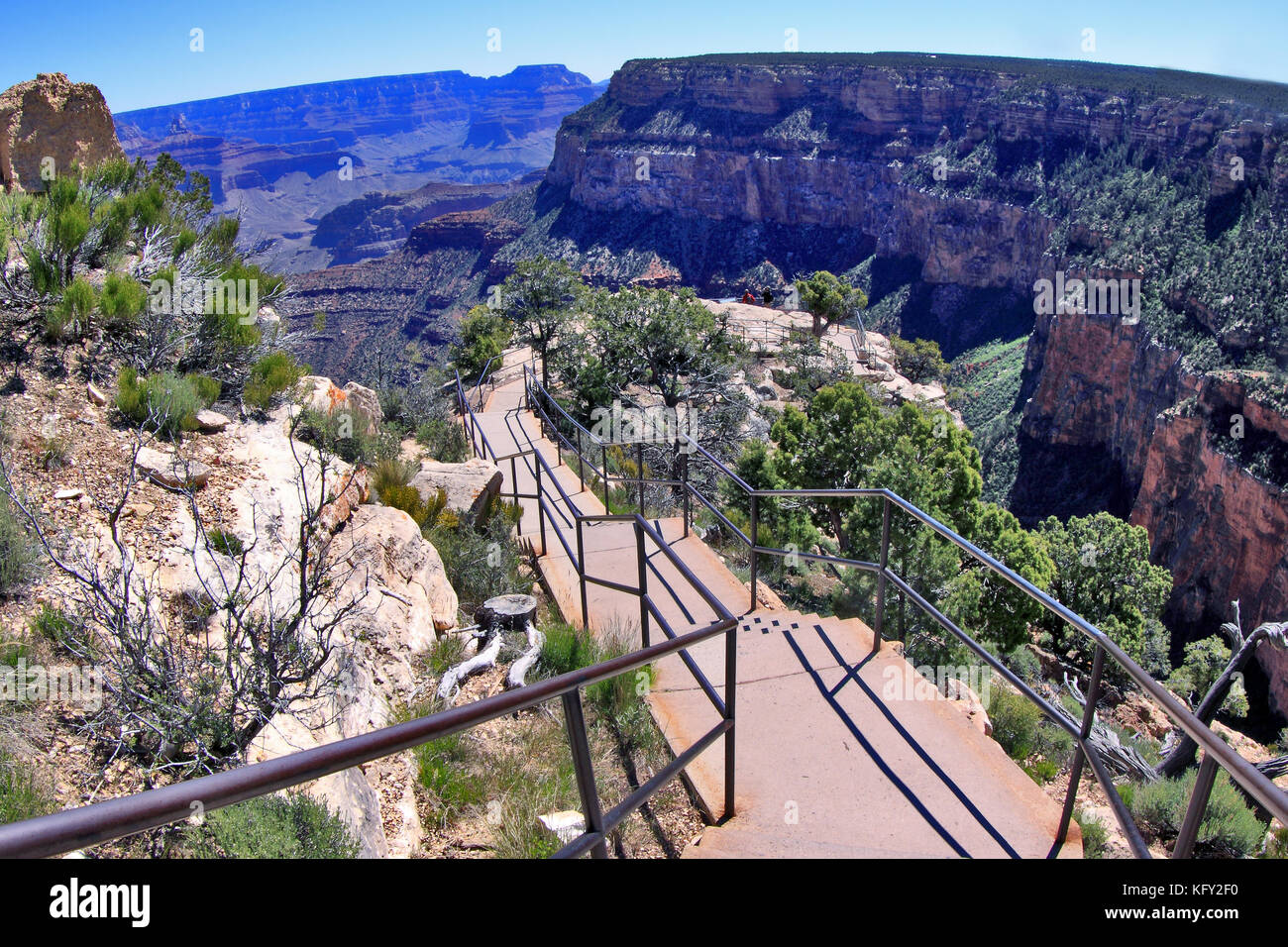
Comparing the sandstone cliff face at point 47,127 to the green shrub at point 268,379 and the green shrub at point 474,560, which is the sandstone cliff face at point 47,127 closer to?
the green shrub at point 268,379

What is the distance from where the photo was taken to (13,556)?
3.55 metres

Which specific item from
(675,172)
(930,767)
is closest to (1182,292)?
(930,767)

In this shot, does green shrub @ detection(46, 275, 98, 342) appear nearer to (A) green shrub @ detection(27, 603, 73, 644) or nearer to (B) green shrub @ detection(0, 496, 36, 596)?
(B) green shrub @ detection(0, 496, 36, 596)

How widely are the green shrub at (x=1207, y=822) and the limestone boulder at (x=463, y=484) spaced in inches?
227

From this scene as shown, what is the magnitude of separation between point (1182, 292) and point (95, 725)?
4465 centimetres

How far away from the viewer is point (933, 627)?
8.73 meters

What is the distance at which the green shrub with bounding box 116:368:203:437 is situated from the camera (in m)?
5.13

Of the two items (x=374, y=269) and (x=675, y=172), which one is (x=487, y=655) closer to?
(x=675, y=172)

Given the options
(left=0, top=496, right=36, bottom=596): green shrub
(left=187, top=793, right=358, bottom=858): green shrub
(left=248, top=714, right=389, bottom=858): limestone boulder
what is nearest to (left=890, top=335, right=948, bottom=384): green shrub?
(left=248, top=714, right=389, bottom=858): limestone boulder

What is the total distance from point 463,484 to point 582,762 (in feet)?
20.8

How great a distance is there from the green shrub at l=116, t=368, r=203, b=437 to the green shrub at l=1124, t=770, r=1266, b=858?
649 cm
